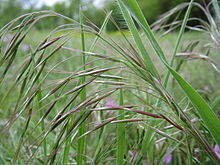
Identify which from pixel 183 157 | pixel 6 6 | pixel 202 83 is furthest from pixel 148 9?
pixel 183 157

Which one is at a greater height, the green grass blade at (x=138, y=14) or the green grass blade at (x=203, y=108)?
the green grass blade at (x=138, y=14)

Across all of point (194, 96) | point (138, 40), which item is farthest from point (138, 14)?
point (194, 96)

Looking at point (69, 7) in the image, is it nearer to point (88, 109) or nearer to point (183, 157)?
point (183, 157)

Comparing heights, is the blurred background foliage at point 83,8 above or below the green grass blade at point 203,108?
above

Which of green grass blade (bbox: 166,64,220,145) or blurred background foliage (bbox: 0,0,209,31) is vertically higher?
blurred background foliage (bbox: 0,0,209,31)

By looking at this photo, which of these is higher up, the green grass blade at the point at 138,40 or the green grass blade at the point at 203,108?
the green grass blade at the point at 138,40

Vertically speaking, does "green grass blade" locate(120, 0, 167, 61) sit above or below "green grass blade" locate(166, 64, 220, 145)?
above

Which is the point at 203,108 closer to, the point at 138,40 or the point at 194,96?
the point at 194,96

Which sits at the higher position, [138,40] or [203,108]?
[138,40]
